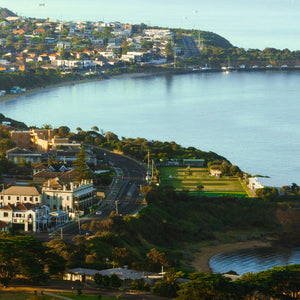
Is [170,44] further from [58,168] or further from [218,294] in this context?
[218,294]

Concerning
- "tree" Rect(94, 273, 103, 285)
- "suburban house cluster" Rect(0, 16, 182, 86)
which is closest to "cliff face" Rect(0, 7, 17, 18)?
"suburban house cluster" Rect(0, 16, 182, 86)

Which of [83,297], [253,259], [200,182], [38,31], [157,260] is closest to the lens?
[83,297]

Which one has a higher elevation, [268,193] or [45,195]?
[45,195]

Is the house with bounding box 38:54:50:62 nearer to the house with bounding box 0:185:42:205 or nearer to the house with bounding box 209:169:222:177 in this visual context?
the house with bounding box 209:169:222:177

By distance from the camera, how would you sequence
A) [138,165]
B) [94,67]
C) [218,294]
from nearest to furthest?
[218,294] → [138,165] → [94,67]

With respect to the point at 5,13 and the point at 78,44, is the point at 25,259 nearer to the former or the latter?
the point at 78,44

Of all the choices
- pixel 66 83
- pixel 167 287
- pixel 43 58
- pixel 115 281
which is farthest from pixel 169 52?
pixel 167 287

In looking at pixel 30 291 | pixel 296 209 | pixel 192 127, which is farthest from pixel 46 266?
pixel 192 127
